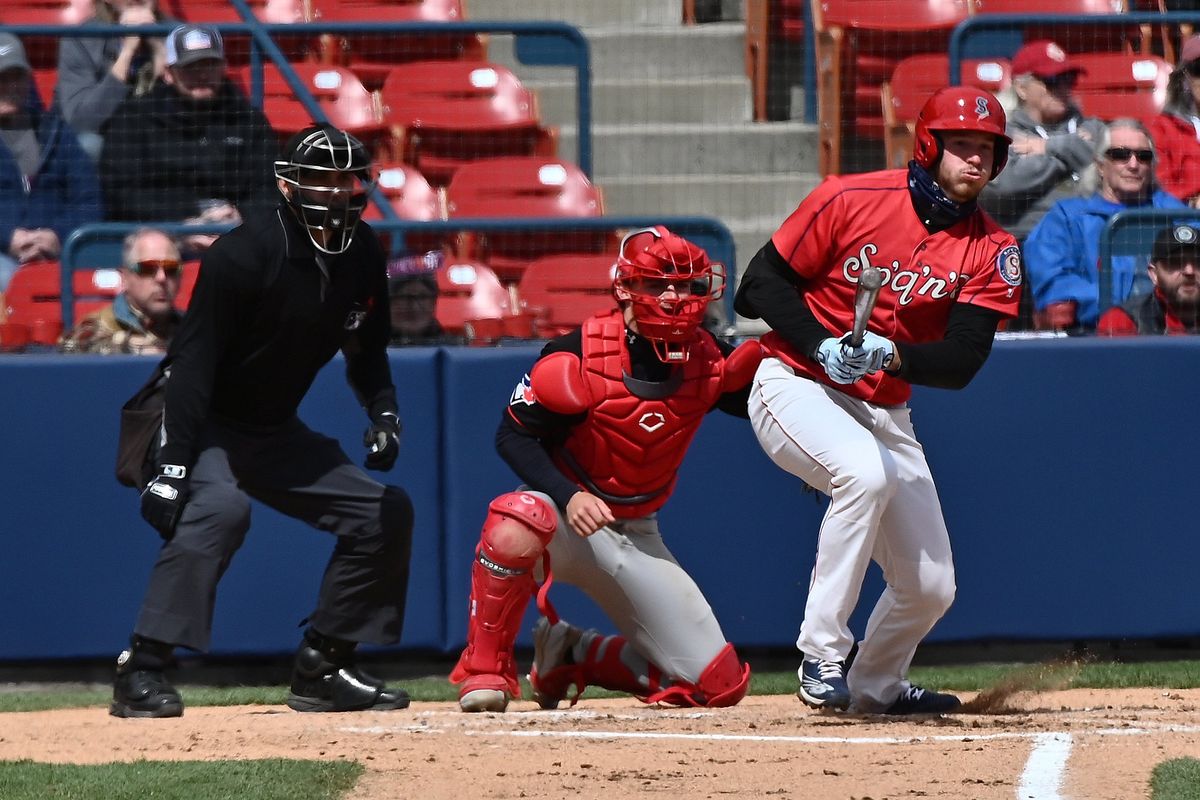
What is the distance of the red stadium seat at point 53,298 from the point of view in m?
6.89

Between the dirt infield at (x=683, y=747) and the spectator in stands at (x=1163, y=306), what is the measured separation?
161 centimetres

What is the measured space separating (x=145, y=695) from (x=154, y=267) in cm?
190

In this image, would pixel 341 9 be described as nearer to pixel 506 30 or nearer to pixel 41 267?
pixel 506 30

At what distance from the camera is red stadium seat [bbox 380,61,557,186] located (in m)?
7.90

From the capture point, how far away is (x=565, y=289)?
6.91m

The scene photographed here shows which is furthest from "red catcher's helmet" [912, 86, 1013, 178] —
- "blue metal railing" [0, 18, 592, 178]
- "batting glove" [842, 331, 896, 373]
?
"blue metal railing" [0, 18, 592, 178]

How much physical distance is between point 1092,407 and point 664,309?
2268mm

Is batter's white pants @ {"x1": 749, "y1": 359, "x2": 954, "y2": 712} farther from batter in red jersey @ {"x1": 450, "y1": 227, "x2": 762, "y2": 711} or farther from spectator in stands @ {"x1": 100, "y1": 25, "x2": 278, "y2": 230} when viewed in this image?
spectator in stands @ {"x1": 100, "y1": 25, "x2": 278, "y2": 230}

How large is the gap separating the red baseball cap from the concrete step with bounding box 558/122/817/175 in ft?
4.89

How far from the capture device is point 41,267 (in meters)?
7.04

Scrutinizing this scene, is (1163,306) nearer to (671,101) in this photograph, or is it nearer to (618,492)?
(618,492)

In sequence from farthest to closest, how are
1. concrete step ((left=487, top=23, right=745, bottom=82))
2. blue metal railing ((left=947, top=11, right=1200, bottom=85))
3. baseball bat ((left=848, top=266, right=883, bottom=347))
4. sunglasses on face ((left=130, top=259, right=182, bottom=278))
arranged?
concrete step ((left=487, top=23, right=745, bottom=82)) → blue metal railing ((left=947, top=11, right=1200, bottom=85)) → sunglasses on face ((left=130, top=259, right=182, bottom=278)) → baseball bat ((left=848, top=266, right=883, bottom=347))

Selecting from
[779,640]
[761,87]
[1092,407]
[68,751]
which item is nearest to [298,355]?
[68,751]

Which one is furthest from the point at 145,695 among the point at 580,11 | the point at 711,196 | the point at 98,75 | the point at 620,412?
the point at 580,11
